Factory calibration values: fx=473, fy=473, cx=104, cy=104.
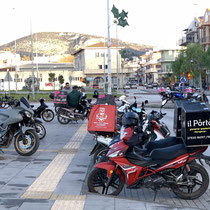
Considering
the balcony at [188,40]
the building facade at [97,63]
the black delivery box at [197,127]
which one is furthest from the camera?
the building facade at [97,63]

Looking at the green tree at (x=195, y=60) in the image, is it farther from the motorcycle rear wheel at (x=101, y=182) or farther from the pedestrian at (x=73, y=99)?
the motorcycle rear wheel at (x=101, y=182)

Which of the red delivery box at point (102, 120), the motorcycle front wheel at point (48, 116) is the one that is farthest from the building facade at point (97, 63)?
the red delivery box at point (102, 120)

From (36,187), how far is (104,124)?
274cm

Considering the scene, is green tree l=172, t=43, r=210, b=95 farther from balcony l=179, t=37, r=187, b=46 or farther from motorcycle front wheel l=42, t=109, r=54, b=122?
motorcycle front wheel l=42, t=109, r=54, b=122

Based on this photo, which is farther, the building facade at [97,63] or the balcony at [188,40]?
the building facade at [97,63]

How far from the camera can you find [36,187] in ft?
23.9

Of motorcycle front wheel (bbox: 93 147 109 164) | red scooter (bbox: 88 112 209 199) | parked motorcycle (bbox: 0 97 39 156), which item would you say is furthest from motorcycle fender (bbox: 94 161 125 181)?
parked motorcycle (bbox: 0 97 39 156)

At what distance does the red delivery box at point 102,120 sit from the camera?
9648 millimetres

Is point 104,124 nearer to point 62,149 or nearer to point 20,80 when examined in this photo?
point 62,149

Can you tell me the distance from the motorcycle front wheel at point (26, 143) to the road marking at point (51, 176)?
0.57 m

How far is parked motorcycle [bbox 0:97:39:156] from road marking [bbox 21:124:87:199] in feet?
2.20

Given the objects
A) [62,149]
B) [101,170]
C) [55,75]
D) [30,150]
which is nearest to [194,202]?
[101,170]

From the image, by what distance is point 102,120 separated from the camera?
9.70 m

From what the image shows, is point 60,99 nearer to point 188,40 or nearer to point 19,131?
point 19,131
